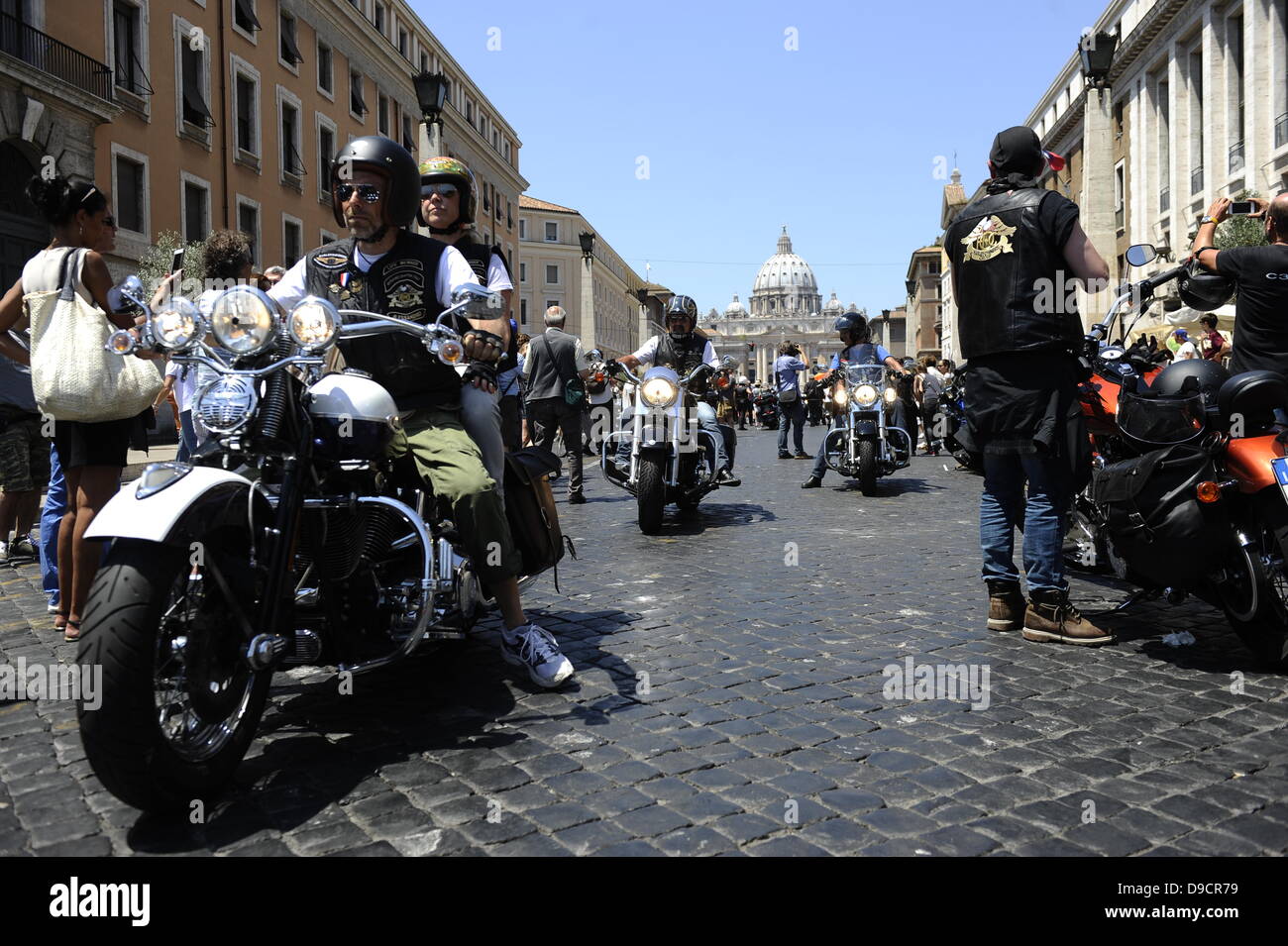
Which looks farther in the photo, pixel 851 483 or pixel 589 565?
pixel 851 483

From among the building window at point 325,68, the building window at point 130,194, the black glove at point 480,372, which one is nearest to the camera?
the black glove at point 480,372

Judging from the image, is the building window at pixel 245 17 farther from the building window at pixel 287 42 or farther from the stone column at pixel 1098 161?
the stone column at pixel 1098 161

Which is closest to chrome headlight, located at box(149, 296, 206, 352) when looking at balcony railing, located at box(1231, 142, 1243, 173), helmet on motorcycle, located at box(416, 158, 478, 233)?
helmet on motorcycle, located at box(416, 158, 478, 233)

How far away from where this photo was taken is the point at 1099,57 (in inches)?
527

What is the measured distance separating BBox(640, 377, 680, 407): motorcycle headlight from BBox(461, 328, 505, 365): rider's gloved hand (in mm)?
4830

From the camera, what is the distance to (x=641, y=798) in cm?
271

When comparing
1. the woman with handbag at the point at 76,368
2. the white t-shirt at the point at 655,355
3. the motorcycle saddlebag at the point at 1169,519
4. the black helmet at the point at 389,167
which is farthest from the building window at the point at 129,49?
the motorcycle saddlebag at the point at 1169,519

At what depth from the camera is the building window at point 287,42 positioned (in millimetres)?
31298

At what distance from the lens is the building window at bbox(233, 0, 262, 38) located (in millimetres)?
28406

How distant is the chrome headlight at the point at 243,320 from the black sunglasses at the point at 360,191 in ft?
2.93

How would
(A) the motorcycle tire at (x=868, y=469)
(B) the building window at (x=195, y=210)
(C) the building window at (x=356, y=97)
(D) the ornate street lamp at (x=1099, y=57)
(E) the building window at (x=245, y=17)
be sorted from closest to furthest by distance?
(A) the motorcycle tire at (x=868, y=469), (D) the ornate street lamp at (x=1099, y=57), (B) the building window at (x=195, y=210), (E) the building window at (x=245, y=17), (C) the building window at (x=356, y=97)
